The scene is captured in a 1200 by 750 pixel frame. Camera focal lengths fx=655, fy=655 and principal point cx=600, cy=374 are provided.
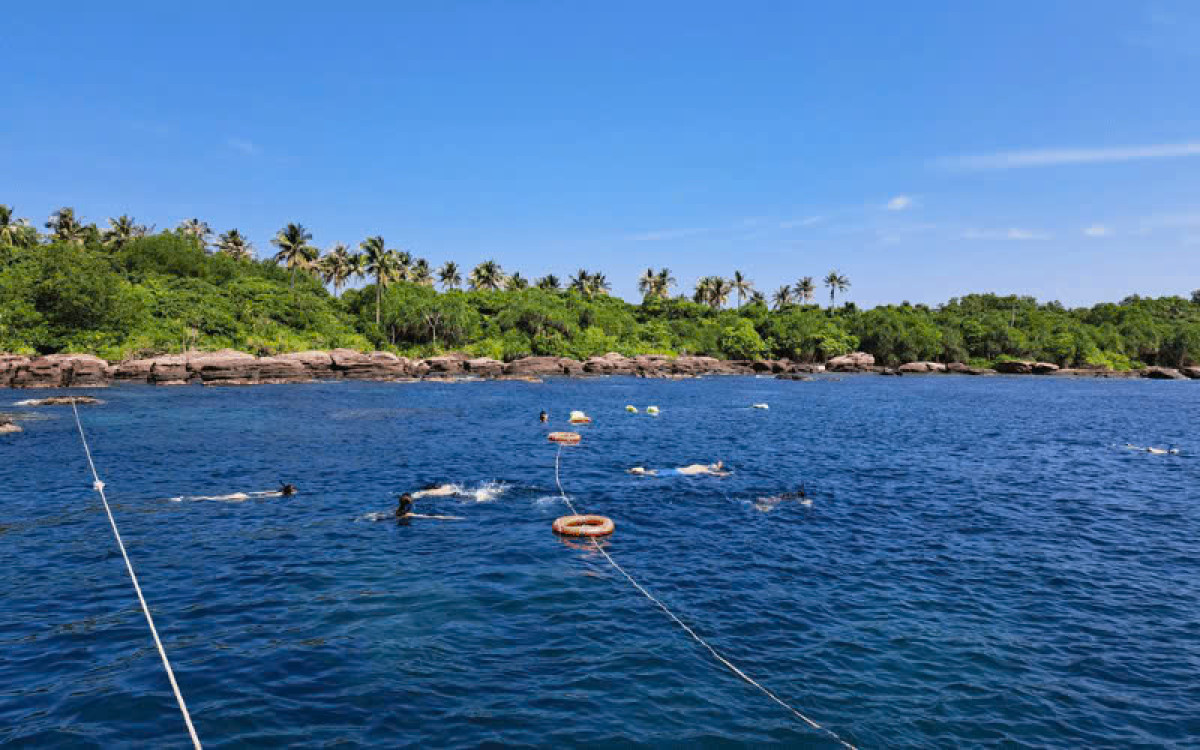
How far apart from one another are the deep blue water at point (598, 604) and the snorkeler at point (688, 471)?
114cm

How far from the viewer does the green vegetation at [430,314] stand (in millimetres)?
77956

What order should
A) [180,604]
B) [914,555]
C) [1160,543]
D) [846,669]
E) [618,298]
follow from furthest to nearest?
[618,298], [1160,543], [914,555], [180,604], [846,669]

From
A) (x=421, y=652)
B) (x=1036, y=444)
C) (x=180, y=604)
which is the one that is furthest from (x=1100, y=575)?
(x=1036, y=444)

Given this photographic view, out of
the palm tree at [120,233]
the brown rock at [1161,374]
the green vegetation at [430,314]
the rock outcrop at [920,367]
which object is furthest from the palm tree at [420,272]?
the brown rock at [1161,374]

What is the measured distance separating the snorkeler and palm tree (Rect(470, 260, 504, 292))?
118086 millimetres

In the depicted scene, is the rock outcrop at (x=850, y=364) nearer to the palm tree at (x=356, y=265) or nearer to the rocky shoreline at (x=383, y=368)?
the rocky shoreline at (x=383, y=368)

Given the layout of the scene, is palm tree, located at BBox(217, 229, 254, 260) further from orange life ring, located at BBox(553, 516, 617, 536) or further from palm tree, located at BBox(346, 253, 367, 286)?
orange life ring, located at BBox(553, 516, 617, 536)

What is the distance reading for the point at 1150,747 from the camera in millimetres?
9227

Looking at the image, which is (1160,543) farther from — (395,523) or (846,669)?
(395,523)

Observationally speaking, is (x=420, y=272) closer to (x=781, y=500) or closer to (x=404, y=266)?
(x=404, y=266)

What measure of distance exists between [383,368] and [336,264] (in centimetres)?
5404

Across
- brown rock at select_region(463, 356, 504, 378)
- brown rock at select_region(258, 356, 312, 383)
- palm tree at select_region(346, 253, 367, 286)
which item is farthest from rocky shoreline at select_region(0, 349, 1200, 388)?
palm tree at select_region(346, 253, 367, 286)

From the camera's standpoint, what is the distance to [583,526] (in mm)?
18844

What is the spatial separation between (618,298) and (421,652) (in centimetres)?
14721
